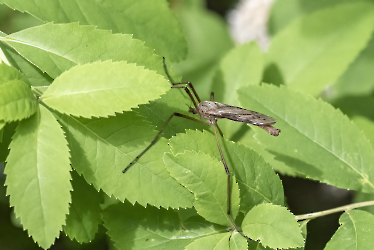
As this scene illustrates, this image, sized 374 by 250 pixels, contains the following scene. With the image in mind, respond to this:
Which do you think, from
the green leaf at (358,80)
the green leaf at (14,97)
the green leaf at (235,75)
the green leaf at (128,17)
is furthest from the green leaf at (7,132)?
the green leaf at (358,80)

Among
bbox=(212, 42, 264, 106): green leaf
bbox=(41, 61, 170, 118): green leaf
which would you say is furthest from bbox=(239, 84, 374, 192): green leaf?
bbox=(41, 61, 170, 118): green leaf

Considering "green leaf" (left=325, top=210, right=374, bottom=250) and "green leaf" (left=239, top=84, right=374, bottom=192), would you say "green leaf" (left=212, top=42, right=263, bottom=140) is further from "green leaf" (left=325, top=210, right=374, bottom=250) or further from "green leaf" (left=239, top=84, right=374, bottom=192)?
"green leaf" (left=325, top=210, right=374, bottom=250)

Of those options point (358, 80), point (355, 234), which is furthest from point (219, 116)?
point (358, 80)

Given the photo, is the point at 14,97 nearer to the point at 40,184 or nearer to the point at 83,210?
the point at 40,184

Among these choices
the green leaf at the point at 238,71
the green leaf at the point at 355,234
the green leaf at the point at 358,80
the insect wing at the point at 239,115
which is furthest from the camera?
the green leaf at the point at 358,80

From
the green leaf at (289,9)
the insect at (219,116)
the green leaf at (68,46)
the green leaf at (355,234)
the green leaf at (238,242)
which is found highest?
the green leaf at (289,9)

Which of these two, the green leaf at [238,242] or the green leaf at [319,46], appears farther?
the green leaf at [319,46]

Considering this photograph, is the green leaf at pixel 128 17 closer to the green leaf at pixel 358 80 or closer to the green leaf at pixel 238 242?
the green leaf at pixel 238 242
